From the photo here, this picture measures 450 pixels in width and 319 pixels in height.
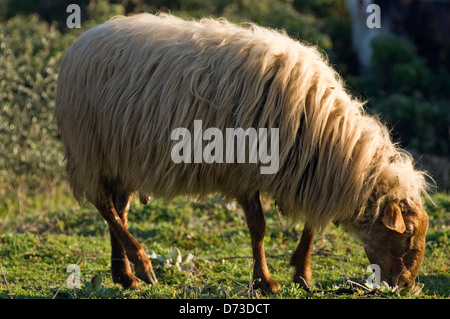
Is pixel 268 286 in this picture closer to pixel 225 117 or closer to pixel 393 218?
pixel 393 218

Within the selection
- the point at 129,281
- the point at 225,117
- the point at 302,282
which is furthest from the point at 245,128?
the point at 129,281

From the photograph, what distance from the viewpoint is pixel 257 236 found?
16.3ft

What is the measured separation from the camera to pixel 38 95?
361 inches

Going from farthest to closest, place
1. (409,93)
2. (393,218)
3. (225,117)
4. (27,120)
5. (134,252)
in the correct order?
(409,93) < (27,120) < (134,252) < (225,117) < (393,218)

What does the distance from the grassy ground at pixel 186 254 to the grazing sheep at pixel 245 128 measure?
351 millimetres

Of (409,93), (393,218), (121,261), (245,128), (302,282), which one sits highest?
(245,128)

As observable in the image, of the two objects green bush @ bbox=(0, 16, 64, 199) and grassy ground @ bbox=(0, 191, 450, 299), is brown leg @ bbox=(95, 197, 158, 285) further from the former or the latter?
green bush @ bbox=(0, 16, 64, 199)

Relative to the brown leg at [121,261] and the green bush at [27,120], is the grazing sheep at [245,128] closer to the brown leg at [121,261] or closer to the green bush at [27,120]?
the brown leg at [121,261]

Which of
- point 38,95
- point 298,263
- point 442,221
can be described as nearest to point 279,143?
point 298,263

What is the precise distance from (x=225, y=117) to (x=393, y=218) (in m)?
1.40

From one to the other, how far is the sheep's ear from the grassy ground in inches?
17.6

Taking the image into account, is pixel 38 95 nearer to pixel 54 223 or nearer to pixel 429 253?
pixel 54 223

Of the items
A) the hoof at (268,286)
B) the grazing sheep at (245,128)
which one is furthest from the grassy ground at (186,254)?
the grazing sheep at (245,128)

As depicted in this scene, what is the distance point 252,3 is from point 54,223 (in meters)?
7.79
